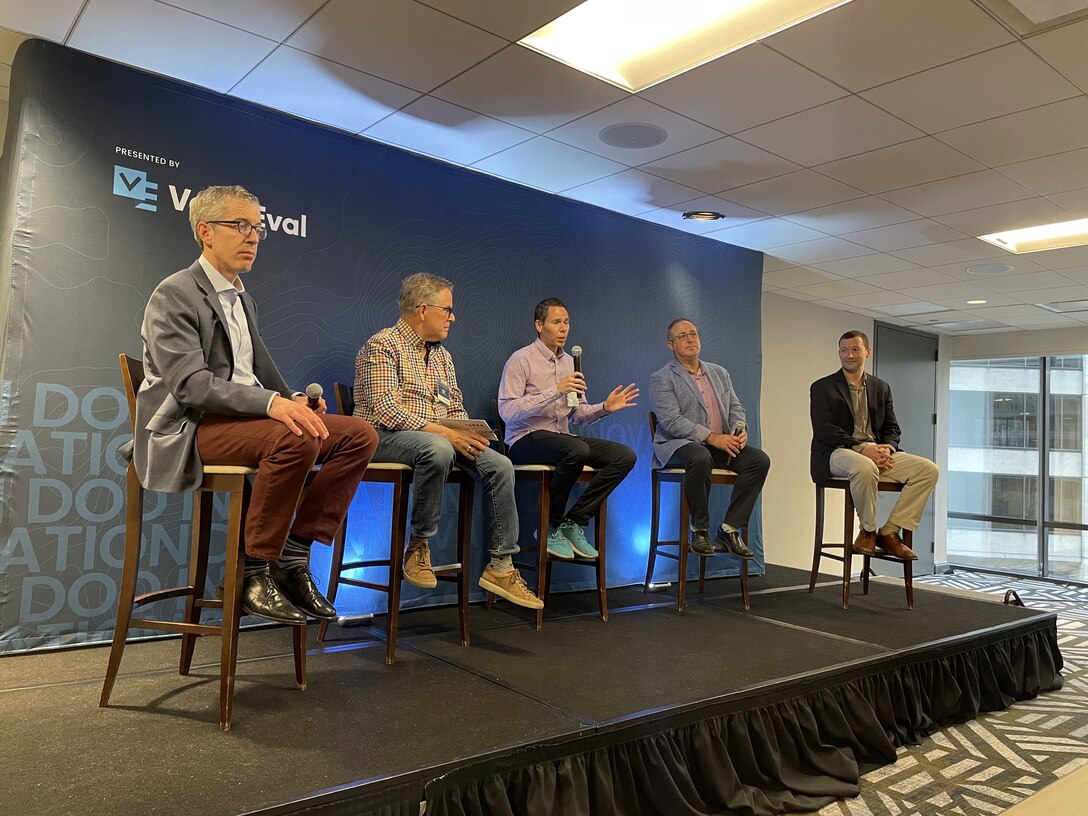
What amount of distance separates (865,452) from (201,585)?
11.0 feet

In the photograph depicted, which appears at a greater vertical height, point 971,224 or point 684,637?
point 971,224

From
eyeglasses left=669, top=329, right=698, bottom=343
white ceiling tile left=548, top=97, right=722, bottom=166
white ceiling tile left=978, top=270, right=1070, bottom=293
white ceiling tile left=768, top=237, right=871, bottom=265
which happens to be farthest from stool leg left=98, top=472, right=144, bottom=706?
white ceiling tile left=978, top=270, right=1070, bottom=293

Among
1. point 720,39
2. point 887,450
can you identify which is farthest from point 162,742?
point 887,450

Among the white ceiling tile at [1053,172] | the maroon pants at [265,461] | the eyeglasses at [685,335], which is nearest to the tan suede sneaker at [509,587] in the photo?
the maroon pants at [265,461]

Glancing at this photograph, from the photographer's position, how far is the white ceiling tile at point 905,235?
4.91 metres

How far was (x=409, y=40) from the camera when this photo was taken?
9.22 feet

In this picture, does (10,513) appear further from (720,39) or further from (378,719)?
(720,39)

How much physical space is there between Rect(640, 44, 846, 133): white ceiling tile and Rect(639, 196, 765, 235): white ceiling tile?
1111 mm

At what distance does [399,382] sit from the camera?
9.77 ft

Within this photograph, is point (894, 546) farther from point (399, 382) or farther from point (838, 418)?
point (399, 382)

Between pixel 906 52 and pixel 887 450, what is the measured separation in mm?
2087

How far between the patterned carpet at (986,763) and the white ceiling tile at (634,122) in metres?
2.77

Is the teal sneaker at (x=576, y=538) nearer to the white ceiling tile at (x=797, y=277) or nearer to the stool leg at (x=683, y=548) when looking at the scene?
the stool leg at (x=683, y=548)

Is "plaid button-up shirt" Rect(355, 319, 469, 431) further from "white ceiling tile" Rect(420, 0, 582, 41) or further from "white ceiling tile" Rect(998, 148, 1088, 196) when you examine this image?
"white ceiling tile" Rect(998, 148, 1088, 196)
